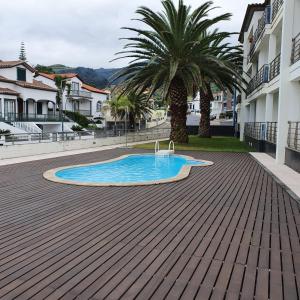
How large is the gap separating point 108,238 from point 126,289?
69.0 inches

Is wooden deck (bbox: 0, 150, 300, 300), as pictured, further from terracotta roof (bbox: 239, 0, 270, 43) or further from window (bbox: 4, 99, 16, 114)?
window (bbox: 4, 99, 16, 114)

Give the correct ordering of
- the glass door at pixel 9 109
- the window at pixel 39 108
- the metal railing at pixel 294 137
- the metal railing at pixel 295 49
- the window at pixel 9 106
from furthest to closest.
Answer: the window at pixel 39 108, the window at pixel 9 106, the glass door at pixel 9 109, the metal railing at pixel 295 49, the metal railing at pixel 294 137

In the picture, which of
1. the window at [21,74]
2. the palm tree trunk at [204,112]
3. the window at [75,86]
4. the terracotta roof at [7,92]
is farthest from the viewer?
the window at [75,86]

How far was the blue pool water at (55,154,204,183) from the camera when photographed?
13164 mm

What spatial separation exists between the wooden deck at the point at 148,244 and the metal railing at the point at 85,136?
909 centimetres

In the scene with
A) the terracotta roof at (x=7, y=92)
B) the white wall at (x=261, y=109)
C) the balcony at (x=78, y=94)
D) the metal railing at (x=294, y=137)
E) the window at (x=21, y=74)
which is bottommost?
the metal railing at (x=294, y=137)

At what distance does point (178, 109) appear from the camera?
1040 inches

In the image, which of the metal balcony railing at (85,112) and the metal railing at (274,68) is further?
the metal balcony railing at (85,112)

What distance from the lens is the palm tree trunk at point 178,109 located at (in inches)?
1019

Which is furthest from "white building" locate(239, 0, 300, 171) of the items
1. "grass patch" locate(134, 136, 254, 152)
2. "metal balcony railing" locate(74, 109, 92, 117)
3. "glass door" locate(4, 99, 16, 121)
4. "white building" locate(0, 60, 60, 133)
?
"metal balcony railing" locate(74, 109, 92, 117)

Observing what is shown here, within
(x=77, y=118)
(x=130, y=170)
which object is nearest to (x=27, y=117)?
(x=77, y=118)

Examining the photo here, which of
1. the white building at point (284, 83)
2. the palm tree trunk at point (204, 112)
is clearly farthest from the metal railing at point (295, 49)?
the palm tree trunk at point (204, 112)

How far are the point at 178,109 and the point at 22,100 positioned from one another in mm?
21095

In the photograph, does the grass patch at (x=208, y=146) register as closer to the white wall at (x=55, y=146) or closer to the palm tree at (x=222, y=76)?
the white wall at (x=55, y=146)
